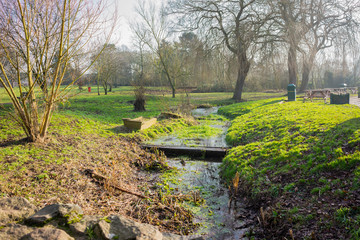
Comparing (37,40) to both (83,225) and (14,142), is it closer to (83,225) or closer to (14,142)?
(14,142)

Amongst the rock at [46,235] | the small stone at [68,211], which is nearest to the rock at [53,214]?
the small stone at [68,211]

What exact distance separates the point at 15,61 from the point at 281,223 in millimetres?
6549

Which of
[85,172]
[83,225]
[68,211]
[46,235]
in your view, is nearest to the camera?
[46,235]

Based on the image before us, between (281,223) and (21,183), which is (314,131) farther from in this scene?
(21,183)

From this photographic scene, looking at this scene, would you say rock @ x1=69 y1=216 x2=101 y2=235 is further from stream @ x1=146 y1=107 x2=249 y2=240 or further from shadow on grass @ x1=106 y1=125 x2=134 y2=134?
shadow on grass @ x1=106 y1=125 x2=134 y2=134

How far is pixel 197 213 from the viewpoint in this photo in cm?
456

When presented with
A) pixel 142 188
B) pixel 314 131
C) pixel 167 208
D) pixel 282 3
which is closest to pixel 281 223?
pixel 167 208

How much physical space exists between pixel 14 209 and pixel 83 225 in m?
0.88

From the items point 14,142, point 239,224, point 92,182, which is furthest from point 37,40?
point 239,224

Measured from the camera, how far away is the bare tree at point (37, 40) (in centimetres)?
557

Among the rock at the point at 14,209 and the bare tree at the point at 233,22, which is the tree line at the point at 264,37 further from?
the rock at the point at 14,209

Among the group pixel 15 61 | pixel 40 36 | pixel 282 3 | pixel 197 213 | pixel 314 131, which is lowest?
pixel 197 213

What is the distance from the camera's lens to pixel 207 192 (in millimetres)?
5410

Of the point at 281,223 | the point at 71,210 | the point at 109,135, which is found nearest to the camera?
the point at 71,210
